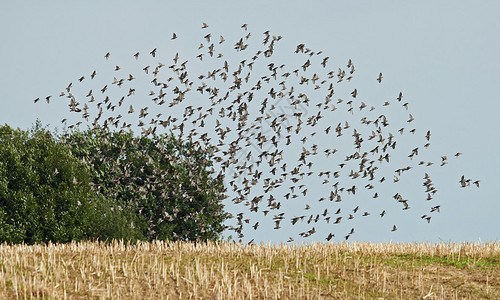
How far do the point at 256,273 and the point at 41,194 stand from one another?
59.9 feet

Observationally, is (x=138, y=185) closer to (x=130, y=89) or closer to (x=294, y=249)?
(x=130, y=89)

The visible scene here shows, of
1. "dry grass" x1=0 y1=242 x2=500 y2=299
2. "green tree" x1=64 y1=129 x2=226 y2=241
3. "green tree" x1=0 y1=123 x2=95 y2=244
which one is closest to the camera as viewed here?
"dry grass" x1=0 y1=242 x2=500 y2=299

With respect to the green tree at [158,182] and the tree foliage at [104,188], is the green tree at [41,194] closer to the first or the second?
the tree foliage at [104,188]

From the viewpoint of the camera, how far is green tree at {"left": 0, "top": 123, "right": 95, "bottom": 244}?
31.7 meters

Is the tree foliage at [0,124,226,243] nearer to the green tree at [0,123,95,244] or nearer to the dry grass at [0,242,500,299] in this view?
the green tree at [0,123,95,244]

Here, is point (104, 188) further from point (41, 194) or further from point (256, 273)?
point (256, 273)

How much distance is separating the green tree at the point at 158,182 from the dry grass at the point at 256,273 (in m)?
15.6

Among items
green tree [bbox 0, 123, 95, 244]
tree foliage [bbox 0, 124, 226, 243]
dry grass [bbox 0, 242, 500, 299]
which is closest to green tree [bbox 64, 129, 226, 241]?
tree foliage [bbox 0, 124, 226, 243]

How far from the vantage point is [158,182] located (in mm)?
40938

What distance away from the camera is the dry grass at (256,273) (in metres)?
17.0

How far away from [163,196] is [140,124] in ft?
17.3

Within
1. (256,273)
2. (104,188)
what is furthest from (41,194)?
(256,273)

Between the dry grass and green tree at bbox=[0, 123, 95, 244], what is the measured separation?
26.6 ft

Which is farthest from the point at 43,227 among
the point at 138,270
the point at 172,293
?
the point at 172,293
